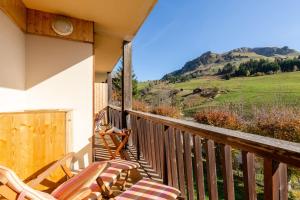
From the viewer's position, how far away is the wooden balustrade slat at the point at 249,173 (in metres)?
1.49

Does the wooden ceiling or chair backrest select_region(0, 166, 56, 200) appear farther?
the wooden ceiling

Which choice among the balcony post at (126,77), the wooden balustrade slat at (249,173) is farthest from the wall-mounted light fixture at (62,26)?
the wooden balustrade slat at (249,173)

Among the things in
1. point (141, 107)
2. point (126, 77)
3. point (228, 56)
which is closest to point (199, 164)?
point (126, 77)

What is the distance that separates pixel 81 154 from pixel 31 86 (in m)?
1.30

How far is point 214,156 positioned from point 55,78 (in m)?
3.15

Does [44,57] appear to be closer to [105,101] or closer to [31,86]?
[31,86]

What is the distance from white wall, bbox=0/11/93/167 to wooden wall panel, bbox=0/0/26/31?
0.12 meters

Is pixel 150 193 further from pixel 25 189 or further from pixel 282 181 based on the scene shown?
pixel 282 181

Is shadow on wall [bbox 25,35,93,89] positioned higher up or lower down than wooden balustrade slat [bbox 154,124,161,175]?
higher up

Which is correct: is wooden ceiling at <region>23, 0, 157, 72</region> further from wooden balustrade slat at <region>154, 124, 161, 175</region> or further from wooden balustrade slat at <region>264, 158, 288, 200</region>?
wooden balustrade slat at <region>264, 158, 288, 200</region>

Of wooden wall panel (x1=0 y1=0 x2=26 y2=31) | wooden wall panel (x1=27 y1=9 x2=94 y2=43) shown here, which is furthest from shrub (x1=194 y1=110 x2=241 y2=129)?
wooden wall panel (x1=0 y1=0 x2=26 y2=31)

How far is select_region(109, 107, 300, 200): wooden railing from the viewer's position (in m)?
1.27

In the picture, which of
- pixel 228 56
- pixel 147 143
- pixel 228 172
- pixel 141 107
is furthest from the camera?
pixel 228 56

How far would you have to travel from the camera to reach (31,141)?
2924mm
